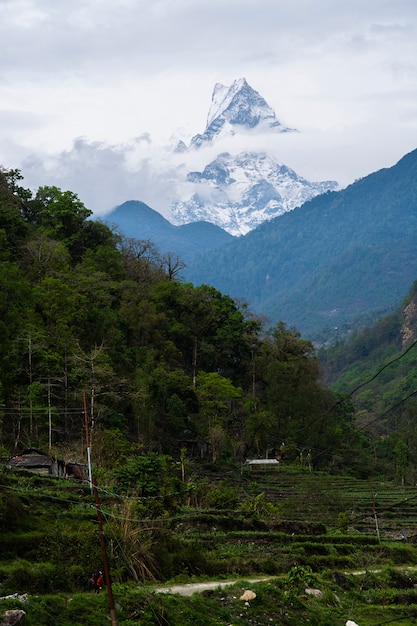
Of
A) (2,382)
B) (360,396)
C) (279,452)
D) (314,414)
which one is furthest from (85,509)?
(360,396)

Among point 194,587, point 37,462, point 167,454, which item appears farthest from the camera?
point 167,454

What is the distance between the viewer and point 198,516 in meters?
31.2

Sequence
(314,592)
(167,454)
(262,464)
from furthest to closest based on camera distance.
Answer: (262,464) < (167,454) < (314,592)

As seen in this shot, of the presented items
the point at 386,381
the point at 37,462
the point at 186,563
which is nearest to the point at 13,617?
the point at 186,563

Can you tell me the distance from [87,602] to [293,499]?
2898cm

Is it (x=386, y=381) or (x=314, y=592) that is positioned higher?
(x=386, y=381)

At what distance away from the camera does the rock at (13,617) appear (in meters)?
16.1

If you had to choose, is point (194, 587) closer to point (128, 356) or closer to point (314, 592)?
point (314, 592)

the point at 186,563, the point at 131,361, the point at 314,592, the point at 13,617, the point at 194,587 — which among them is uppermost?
the point at 131,361

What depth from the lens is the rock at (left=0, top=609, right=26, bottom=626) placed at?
16.1 metres

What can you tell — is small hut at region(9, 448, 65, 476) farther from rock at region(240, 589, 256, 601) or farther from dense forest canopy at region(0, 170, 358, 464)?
rock at region(240, 589, 256, 601)

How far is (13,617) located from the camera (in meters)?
16.3

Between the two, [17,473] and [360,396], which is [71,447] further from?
[360,396]

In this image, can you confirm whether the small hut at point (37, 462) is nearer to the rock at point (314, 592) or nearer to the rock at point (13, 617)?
the rock at point (314, 592)
